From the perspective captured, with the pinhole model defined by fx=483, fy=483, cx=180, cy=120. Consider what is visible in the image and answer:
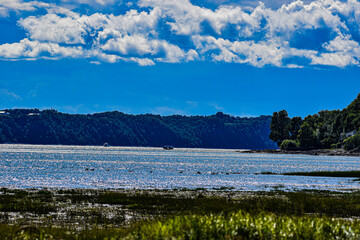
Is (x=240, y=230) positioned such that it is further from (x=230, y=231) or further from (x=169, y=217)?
(x=169, y=217)

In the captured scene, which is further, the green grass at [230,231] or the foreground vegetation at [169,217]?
the foreground vegetation at [169,217]

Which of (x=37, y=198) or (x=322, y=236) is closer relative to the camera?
(x=322, y=236)

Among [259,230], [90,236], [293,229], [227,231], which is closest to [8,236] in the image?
[90,236]

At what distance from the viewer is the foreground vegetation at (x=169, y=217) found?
21.6 meters

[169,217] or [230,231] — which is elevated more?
[230,231]

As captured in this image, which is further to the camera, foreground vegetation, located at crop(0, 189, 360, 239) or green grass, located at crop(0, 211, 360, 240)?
foreground vegetation, located at crop(0, 189, 360, 239)

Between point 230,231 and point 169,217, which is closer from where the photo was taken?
point 230,231

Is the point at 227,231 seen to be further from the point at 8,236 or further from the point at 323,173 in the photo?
the point at 323,173

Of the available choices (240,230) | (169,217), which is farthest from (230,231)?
(169,217)

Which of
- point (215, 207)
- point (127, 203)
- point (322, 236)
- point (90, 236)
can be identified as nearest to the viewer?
point (322, 236)

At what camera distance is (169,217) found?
27266mm

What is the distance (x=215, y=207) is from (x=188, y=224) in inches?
641

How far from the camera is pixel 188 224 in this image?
21.7 metres

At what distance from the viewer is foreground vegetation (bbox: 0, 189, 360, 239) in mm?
21641
